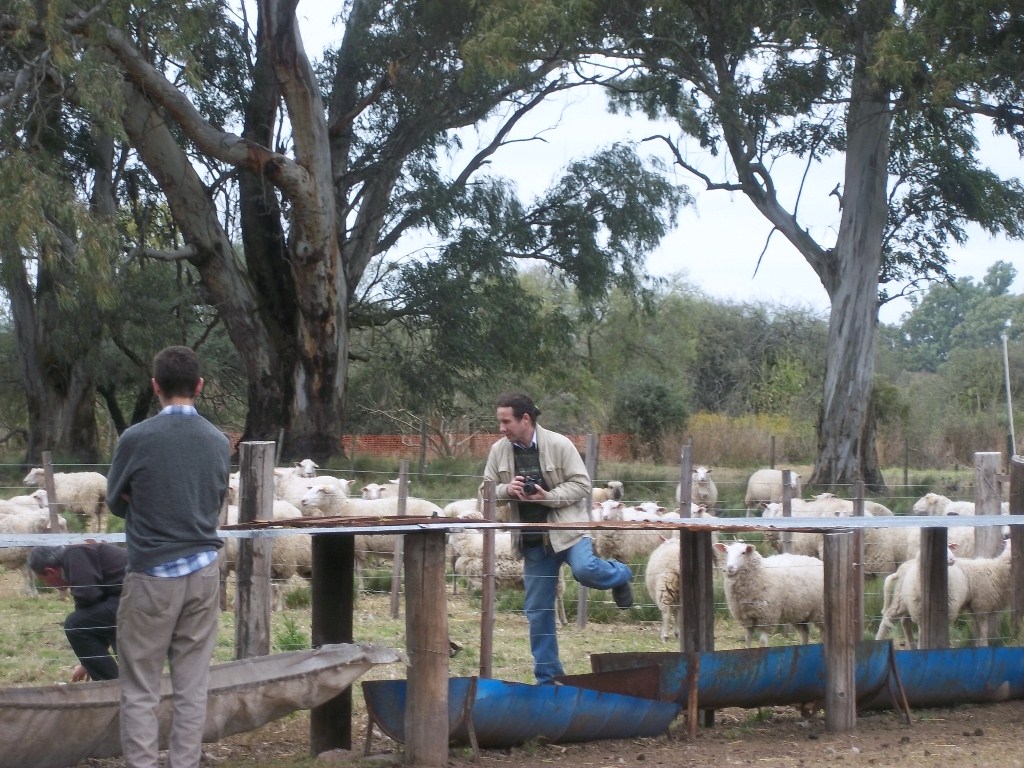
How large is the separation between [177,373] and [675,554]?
7.77 meters

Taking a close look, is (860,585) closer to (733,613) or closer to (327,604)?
(733,613)

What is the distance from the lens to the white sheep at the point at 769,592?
35.1ft

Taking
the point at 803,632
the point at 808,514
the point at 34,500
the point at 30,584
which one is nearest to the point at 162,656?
the point at 803,632

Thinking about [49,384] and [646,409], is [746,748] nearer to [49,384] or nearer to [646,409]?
[49,384]

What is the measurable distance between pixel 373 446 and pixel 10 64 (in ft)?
65.1

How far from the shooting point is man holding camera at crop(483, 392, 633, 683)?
6.93m

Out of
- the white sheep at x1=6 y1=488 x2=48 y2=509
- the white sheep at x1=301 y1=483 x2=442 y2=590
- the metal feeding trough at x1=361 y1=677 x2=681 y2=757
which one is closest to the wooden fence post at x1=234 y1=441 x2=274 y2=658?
the metal feeding trough at x1=361 y1=677 x2=681 y2=757

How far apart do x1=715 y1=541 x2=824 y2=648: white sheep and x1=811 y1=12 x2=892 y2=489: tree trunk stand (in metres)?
14.1

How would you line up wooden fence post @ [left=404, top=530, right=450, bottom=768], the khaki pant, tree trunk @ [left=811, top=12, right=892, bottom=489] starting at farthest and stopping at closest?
1. tree trunk @ [left=811, top=12, right=892, bottom=489]
2. wooden fence post @ [left=404, top=530, right=450, bottom=768]
3. the khaki pant

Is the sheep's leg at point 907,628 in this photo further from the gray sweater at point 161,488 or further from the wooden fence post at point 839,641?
the gray sweater at point 161,488

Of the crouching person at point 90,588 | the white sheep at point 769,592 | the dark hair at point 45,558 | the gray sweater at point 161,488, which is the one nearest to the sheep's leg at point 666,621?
the white sheep at point 769,592

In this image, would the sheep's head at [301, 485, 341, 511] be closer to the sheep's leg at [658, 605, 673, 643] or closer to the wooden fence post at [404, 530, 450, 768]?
the sheep's leg at [658, 605, 673, 643]

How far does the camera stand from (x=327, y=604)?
6410 mm

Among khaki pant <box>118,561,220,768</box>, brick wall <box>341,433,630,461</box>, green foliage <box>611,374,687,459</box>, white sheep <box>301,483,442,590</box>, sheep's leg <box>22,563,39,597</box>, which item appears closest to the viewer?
khaki pant <box>118,561,220,768</box>
